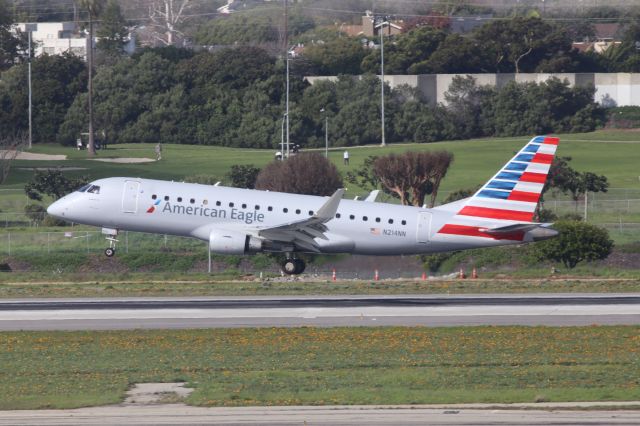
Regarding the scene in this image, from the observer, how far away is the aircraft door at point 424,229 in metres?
50.3

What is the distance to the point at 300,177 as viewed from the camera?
80.2 metres

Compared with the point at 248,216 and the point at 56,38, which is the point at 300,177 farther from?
the point at 56,38

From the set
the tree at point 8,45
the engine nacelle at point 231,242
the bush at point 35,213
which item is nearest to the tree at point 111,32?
the tree at point 8,45

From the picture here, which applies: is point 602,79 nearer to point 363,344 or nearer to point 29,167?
point 29,167

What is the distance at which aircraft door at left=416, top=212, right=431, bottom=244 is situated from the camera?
50344 millimetres

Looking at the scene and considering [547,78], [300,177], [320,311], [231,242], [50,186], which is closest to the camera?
[320,311]

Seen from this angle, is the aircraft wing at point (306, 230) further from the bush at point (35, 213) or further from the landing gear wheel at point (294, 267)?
the bush at point (35, 213)

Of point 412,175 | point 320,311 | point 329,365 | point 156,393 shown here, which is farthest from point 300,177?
point 156,393

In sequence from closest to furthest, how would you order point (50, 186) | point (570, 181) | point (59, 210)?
point (59, 210)
point (570, 181)
point (50, 186)

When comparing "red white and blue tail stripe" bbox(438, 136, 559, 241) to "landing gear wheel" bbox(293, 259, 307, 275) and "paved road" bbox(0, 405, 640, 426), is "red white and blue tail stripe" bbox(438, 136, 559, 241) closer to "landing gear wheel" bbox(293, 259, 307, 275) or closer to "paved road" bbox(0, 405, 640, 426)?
"landing gear wheel" bbox(293, 259, 307, 275)

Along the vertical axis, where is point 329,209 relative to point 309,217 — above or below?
above

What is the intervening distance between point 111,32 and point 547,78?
57090 millimetres

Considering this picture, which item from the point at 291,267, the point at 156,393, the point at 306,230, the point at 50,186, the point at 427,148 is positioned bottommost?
the point at 156,393

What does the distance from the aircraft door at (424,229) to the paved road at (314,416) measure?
2714cm
